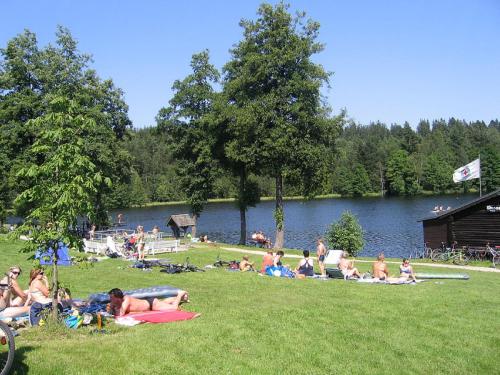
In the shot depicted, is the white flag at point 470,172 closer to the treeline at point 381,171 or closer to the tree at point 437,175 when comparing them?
the treeline at point 381,171

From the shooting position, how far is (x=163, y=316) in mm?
11516

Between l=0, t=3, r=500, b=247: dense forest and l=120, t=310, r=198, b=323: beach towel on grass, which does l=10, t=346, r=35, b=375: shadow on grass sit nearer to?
l=120, t=310, r=198, b=323: beach towel on grass

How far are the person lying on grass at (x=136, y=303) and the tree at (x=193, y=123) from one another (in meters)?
27.8

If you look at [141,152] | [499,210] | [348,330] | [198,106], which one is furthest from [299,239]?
[141,152]

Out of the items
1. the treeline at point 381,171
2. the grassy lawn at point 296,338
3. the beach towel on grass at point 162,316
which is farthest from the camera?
the treeline at point 381,171

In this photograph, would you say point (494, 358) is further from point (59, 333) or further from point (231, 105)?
point (231, 105)

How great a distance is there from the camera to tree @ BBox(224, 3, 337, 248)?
3253 centimetres

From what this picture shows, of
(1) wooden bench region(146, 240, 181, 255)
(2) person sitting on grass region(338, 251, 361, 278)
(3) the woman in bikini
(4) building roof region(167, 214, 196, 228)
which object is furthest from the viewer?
(4) building roof region(167, 214, 196, 228)

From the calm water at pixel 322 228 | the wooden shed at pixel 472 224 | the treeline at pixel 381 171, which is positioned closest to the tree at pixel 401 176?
the treeline at pixel 381 171

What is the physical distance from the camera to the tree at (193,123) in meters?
40.8

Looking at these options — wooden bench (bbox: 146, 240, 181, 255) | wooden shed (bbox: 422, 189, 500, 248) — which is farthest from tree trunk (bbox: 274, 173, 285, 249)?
wooden shed (bbox: 422, 189, 500, 248)

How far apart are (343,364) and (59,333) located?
208 inches

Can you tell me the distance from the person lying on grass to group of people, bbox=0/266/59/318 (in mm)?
1392

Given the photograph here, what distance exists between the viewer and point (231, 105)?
35312 millimetres
